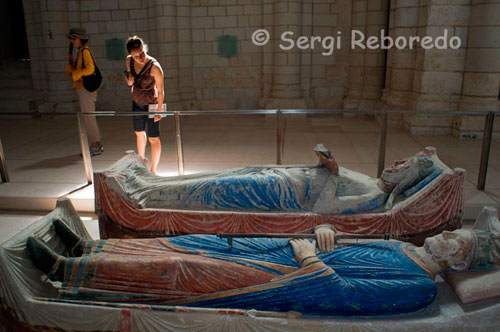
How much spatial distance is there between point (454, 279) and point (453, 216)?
1217mm

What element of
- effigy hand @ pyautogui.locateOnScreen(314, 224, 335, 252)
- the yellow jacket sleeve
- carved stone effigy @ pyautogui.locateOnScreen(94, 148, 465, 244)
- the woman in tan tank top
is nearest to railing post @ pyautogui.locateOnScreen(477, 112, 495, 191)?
carved stone effigy @ pyautogui.locateOnScreen(94, 148, 465, 244)

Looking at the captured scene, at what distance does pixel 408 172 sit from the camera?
3373 millimetres

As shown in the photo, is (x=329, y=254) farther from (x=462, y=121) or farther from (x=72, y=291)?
(x=462, y=121)

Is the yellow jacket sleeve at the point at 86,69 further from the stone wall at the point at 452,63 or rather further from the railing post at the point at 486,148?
the stone wall at the point at 452,63

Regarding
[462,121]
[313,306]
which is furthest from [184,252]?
[462,121]

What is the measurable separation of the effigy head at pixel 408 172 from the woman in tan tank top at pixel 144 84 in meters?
2.66

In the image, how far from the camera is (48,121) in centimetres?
874

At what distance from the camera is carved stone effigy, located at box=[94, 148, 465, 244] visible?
3.27 m

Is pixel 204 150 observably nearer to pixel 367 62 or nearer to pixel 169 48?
pixel 169 48

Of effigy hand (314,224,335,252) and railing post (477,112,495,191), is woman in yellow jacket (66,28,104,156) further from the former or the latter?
railing post (477,112,495,191)

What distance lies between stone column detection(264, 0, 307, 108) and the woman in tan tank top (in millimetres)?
4344

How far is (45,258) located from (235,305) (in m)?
1.08

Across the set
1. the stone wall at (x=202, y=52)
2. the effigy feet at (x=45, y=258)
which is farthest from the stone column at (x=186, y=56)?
the effigy feet at (x=45, y=258)

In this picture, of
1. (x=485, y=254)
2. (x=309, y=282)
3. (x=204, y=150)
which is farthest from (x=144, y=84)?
(x=485, y=254)
